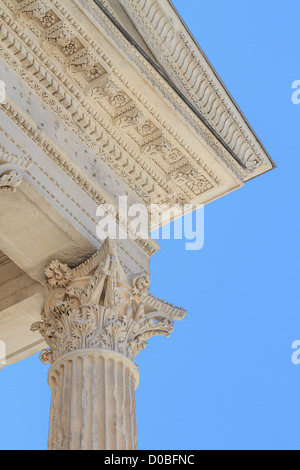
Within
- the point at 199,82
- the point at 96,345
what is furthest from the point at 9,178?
the point at 199,82

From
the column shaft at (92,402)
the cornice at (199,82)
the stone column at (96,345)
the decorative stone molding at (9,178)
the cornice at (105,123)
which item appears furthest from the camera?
the cornice at (199,82)

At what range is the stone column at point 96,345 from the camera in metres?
8.34

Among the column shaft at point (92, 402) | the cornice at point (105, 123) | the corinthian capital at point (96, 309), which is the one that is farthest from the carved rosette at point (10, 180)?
the column shaft at point (92, 402)

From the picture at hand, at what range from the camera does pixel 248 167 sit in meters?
12.5

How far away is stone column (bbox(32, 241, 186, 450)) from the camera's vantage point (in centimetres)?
834

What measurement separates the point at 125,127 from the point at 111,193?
1089 mm

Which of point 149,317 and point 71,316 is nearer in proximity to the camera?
point 71,316

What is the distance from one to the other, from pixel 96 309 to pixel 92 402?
122 centimetres

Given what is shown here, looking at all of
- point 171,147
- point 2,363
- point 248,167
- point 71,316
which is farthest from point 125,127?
point 2,363

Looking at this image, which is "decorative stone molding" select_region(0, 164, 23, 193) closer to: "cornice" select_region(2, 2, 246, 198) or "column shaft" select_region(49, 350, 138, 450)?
"cornice" select_region(2, 2, 246, 198)

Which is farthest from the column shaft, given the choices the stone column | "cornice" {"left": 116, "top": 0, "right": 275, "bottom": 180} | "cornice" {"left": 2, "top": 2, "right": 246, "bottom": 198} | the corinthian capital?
"cornice" {"left": 116, "top": 0, "right": 275, "bottom": 180}

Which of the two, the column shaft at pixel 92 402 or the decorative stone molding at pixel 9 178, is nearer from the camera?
the column shaft at pixel 92 402

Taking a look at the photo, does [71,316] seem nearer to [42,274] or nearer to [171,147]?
[42,274]

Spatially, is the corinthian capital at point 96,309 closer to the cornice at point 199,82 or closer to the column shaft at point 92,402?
the column shaft at point 92,402
